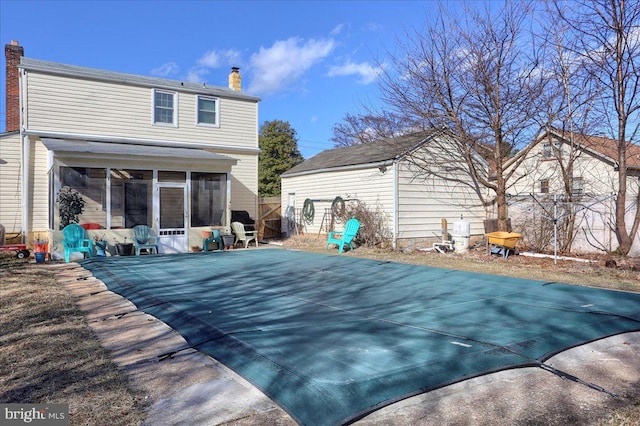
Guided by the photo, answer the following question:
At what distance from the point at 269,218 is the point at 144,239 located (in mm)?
7018

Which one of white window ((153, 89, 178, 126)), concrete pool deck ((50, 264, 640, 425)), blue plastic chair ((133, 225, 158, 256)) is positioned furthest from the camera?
white window ((153, 89, 178, 126))

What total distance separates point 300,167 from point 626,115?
11.5 m

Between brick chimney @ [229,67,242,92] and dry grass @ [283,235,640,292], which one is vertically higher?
brick chimney @ [229,67,242,92]

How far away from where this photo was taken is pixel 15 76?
43.3ft

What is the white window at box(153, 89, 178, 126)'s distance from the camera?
1426 centimetres

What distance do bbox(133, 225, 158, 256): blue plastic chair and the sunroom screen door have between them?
0.74 feet

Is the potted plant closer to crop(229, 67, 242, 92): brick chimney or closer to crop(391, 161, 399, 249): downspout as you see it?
crop(229, 67, 242, 92): brick chimney

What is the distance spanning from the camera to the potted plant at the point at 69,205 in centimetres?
1083

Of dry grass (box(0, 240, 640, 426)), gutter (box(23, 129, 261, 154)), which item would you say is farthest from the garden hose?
dry grass (box(0, 240, 640, 426))

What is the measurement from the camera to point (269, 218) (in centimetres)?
1828

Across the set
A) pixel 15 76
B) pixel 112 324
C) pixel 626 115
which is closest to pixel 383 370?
pixel 112 324

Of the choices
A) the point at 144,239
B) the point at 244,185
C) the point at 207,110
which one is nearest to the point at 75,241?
the point at 144,239

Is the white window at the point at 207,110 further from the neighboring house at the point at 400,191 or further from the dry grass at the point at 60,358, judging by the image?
the dry grass at the point at 60,358

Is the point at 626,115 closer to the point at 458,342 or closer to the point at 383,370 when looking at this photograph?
the point at 458,342
